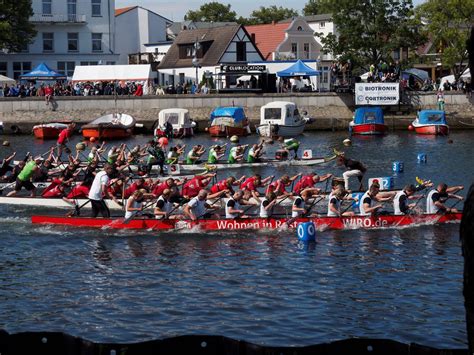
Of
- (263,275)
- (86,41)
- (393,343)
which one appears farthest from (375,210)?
(86,41)

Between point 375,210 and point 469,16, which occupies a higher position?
point 469,16

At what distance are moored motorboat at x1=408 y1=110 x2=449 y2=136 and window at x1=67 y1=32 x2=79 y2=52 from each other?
37324 mm

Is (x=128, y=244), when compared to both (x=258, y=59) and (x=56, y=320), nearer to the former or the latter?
(x=56, y=320)

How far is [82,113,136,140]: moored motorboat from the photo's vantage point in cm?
6512

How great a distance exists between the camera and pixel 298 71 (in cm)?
7456

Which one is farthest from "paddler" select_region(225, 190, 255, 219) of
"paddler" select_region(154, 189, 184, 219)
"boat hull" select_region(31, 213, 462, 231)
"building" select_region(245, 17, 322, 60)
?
"building" select_region(245, 17, 322, 60)

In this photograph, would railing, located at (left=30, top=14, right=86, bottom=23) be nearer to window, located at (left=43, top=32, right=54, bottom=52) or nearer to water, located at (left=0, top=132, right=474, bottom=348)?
window, located at (left=43, top=32, right=54, bottom=52)

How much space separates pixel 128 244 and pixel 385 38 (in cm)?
5755

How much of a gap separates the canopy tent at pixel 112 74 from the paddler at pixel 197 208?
161ft

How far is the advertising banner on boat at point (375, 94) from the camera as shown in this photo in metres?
70.3

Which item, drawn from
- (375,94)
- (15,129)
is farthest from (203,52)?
(15,129)

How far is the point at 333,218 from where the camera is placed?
92.1ft

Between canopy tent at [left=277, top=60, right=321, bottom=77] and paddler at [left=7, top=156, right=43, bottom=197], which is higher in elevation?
canopy tent at [left=277, top=60, right=321, bottom=77]

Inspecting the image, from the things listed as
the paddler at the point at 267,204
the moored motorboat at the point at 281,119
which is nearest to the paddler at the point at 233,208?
the paddler at the point at 267,204
